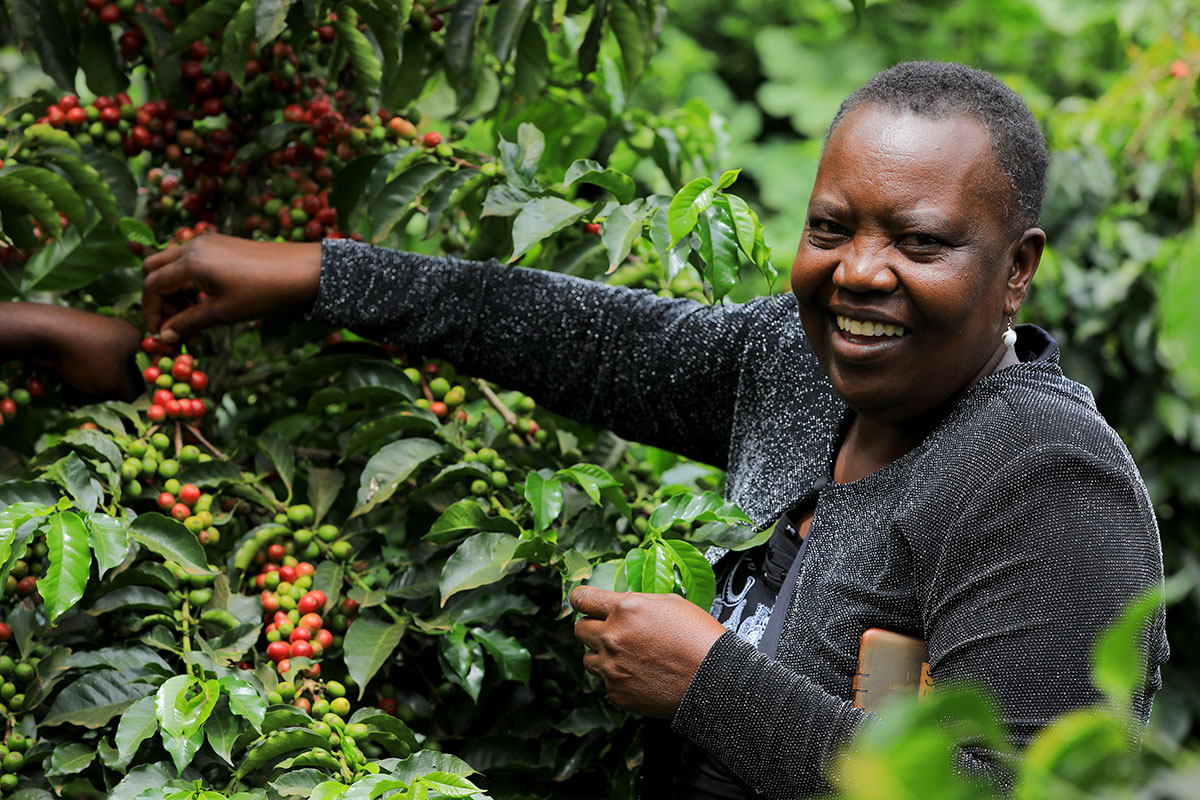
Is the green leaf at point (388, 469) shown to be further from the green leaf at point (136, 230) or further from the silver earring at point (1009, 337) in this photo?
the silver earring at point (1009, 337)

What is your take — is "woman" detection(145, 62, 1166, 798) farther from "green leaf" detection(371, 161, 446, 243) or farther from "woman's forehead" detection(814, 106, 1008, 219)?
"green leaf" detection(371, 161, 446, 243)

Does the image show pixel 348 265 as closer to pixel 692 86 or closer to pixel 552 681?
pixel 552 681

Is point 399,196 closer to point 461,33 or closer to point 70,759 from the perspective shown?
point 461,33

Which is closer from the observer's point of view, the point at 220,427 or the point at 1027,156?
the point at 1027,156

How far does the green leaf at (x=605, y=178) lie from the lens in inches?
59.7

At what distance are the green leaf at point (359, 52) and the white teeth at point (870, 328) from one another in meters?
0.83

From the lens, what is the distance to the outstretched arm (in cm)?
156

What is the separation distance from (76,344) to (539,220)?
631 millimetres

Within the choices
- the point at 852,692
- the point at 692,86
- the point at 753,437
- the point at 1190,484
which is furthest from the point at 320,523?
the point at 692,86

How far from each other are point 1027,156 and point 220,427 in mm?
1210

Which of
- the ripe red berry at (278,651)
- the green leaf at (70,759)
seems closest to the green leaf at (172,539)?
the ripe red berry at (278,651)

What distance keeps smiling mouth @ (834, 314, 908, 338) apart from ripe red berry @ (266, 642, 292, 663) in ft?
2.35

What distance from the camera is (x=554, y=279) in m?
1.69

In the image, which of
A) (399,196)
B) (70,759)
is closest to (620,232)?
(399,196)
